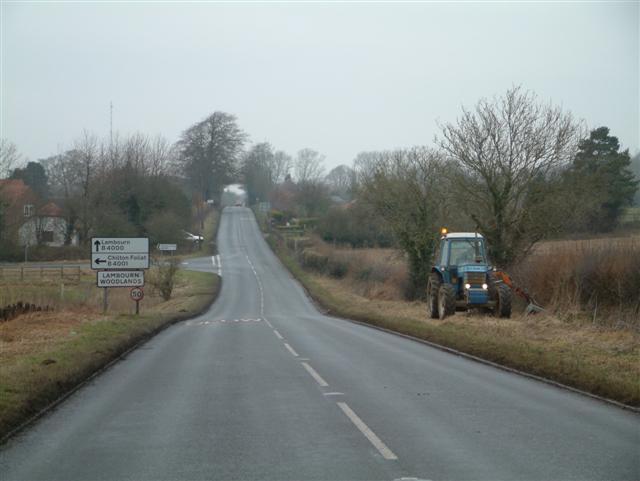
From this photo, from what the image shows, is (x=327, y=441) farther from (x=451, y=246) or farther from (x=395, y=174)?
(x=395, y=174)

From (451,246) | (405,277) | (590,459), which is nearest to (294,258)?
(405,277)

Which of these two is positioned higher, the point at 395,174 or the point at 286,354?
the point at 395,174

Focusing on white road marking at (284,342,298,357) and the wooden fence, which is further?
the wooden fence

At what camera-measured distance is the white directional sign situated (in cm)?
2933

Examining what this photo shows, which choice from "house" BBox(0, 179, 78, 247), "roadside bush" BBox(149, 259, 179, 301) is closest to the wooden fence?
"house" BBox(0, 179, 78, 247)

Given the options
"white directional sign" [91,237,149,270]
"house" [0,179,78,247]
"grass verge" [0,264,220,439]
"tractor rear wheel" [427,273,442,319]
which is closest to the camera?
"grass verge" [0,264,220,439]

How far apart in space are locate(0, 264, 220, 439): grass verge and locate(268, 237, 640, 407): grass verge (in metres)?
7.96

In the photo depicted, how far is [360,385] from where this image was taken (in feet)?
39.9

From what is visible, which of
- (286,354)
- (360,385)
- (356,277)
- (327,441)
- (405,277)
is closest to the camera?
(327,441)

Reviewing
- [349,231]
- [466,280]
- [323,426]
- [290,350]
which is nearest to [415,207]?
[466,280]

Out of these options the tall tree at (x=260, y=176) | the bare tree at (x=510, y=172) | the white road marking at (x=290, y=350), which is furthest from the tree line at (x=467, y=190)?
the tall tree at (x=260, y=176)

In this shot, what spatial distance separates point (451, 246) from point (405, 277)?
18600 millimetres

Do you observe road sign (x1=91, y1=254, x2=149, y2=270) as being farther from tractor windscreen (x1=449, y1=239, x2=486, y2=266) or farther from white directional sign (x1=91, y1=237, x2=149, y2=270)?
tractor windscreen (x1=449, y1=239, x2=486, y2=266)

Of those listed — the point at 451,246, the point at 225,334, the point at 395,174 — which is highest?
the point at 395,174
